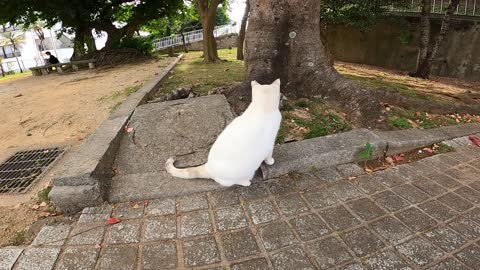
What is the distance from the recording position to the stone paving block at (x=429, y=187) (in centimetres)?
285

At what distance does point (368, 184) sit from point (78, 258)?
2637 mm

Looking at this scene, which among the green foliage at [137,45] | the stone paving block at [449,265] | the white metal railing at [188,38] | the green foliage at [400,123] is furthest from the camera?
the white metal railing at [188,38]

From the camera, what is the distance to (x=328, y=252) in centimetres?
218

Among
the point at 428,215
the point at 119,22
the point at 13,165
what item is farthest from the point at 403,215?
the point at 119,22

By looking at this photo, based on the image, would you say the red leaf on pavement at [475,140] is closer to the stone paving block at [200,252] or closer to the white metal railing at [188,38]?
the stone paving block at [200,252]

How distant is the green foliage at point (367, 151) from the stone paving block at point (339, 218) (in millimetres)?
977

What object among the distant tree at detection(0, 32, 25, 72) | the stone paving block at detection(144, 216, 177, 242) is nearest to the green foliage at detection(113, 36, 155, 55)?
the stone paving block at detection(144, 216, 177, 242)

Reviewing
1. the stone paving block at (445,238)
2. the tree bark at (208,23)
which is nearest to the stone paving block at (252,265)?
the stone paving block at (445,238)

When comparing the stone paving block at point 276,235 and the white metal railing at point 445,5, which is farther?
the white metal railing at point 445,5

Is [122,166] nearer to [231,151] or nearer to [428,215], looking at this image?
[231,151]

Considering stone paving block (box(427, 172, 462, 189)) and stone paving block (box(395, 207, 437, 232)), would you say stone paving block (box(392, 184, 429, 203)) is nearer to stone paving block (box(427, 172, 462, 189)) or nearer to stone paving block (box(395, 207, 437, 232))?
stone paving block (box(395, 207, 437, 232))

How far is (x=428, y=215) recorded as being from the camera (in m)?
2.53

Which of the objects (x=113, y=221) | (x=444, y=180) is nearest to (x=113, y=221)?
(x=113, y=221)

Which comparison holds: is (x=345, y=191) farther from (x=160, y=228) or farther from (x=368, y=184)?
(x=160, y=228)
